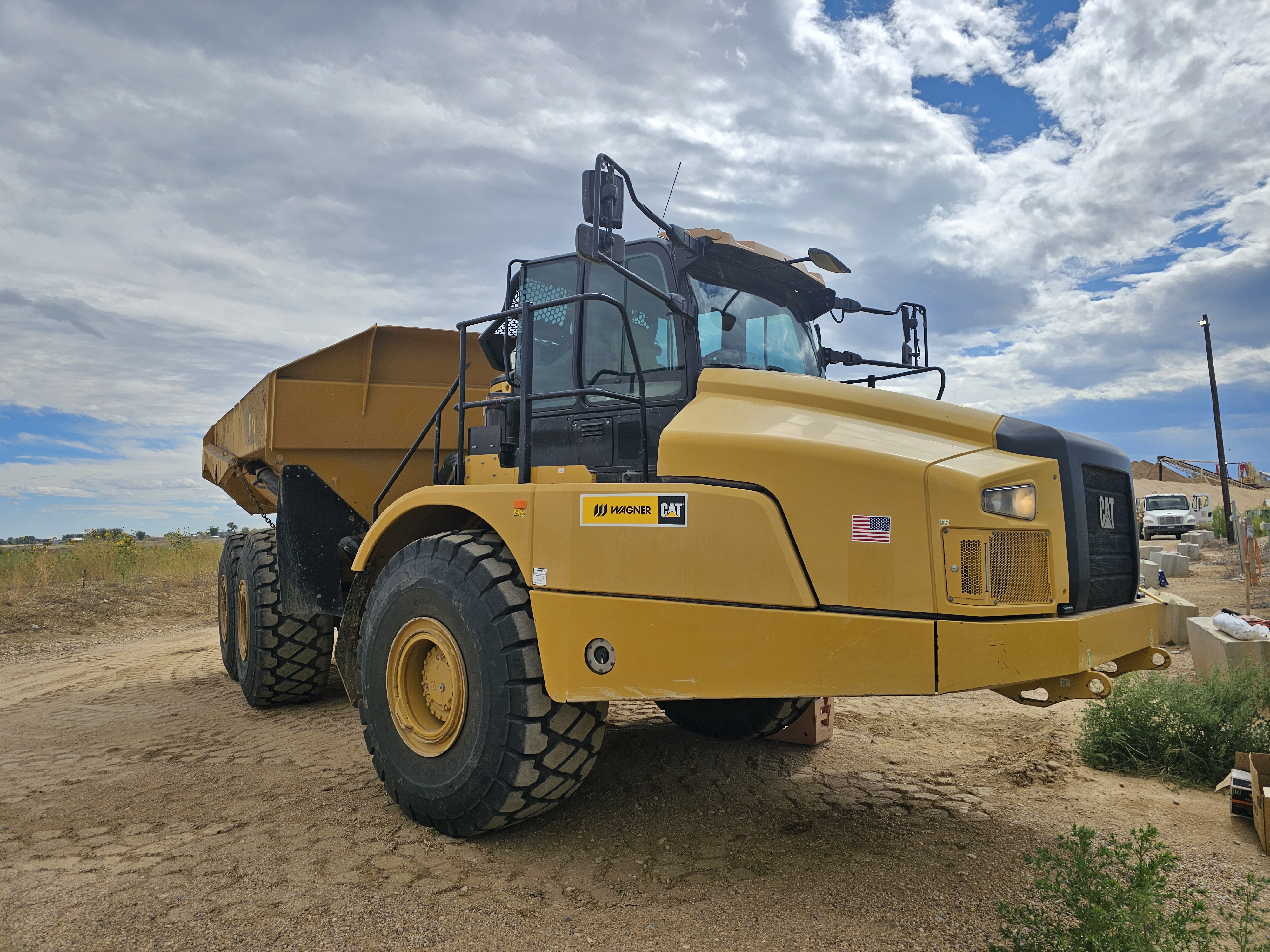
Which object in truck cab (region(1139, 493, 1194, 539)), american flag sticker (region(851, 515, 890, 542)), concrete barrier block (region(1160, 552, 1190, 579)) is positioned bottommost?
american flag sticker (region(851, 515, 890, 542))

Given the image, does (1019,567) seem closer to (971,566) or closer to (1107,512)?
(971,566)

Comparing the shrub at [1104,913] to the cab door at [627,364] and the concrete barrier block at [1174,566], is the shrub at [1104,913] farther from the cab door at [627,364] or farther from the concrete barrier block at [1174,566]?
the concrete barrier block at [1174,566]

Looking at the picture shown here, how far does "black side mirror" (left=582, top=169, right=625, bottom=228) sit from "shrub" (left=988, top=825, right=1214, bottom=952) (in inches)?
114

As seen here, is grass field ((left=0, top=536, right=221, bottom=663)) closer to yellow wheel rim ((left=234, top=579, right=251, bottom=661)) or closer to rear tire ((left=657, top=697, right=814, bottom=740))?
yellow wheel rim ((left=234, top=579, right=251, bottom=661))

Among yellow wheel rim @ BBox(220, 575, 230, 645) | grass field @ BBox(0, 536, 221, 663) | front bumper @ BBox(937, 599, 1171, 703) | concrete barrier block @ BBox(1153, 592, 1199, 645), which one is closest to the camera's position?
front bumper @ BBox(937, 599, 1171, 703)

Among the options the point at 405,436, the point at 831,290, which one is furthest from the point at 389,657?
the point at 831,290

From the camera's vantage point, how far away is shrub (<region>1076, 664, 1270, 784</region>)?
16.1ft

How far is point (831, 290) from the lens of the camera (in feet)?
16.8

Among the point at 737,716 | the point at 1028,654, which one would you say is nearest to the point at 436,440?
the point at 737,716

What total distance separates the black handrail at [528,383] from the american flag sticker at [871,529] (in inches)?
41.3

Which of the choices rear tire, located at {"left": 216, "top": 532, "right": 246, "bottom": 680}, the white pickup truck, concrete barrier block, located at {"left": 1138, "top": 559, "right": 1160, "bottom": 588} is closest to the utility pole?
the white pickup truck

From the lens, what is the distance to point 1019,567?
3145mm

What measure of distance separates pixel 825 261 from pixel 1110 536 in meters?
2.12

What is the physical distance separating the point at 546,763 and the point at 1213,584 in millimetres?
15145
